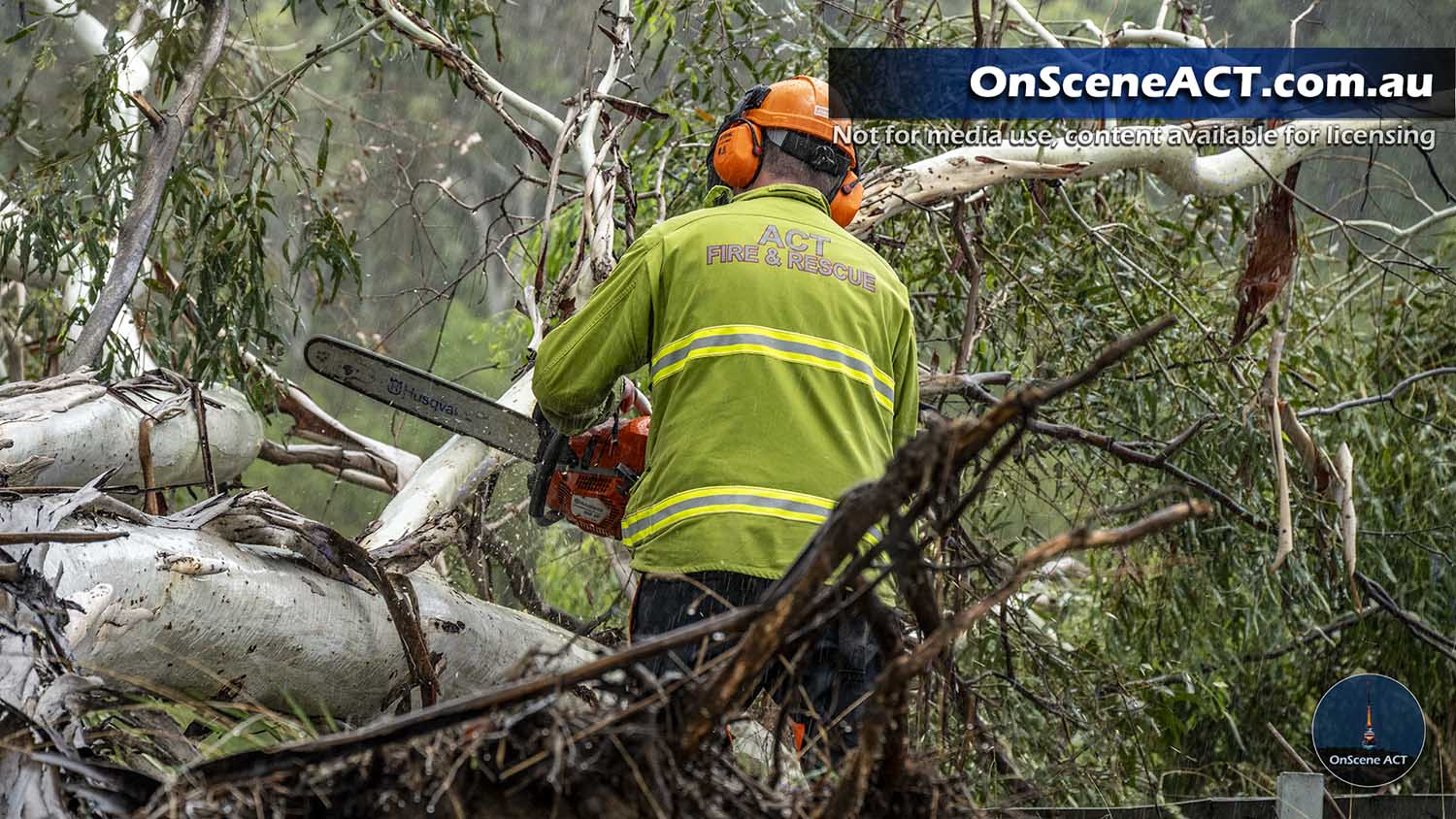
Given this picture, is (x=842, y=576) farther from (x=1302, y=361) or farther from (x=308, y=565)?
(x=1302, y=361)

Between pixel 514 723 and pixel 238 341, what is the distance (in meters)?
3.44

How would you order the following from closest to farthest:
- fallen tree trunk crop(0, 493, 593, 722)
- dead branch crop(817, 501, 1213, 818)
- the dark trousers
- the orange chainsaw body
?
dead branch crop(817, 501, 1213, 818)
fallen tree trunk crop(0, 493, 593, 722)
the dark trousers
the orange chainsaw body

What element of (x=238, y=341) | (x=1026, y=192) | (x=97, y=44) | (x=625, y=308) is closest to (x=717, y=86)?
(x=1026, y=192)

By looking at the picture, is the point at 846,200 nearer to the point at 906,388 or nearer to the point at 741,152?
the point at 741,152

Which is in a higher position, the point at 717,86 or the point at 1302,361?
the point at 717,86

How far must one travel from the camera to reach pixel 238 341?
4168 millimetres

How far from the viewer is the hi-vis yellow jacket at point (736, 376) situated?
2402 mm

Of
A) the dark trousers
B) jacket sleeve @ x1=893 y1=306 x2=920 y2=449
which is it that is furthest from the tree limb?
jacket sleeve @ x1=893 y1=306 x2=920 y2=449

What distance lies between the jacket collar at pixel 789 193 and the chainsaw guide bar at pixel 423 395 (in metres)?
0.76

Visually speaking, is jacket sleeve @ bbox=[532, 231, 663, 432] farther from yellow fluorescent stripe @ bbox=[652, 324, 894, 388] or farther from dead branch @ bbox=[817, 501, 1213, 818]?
dead branch @ bbox=[817, 501, 1213, 818]

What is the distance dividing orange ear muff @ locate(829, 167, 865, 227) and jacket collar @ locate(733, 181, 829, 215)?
18 centimetres

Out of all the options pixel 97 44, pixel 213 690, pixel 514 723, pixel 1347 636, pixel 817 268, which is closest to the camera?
pixel 514 723

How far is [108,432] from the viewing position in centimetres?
291

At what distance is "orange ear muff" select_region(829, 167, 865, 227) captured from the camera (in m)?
2.92
